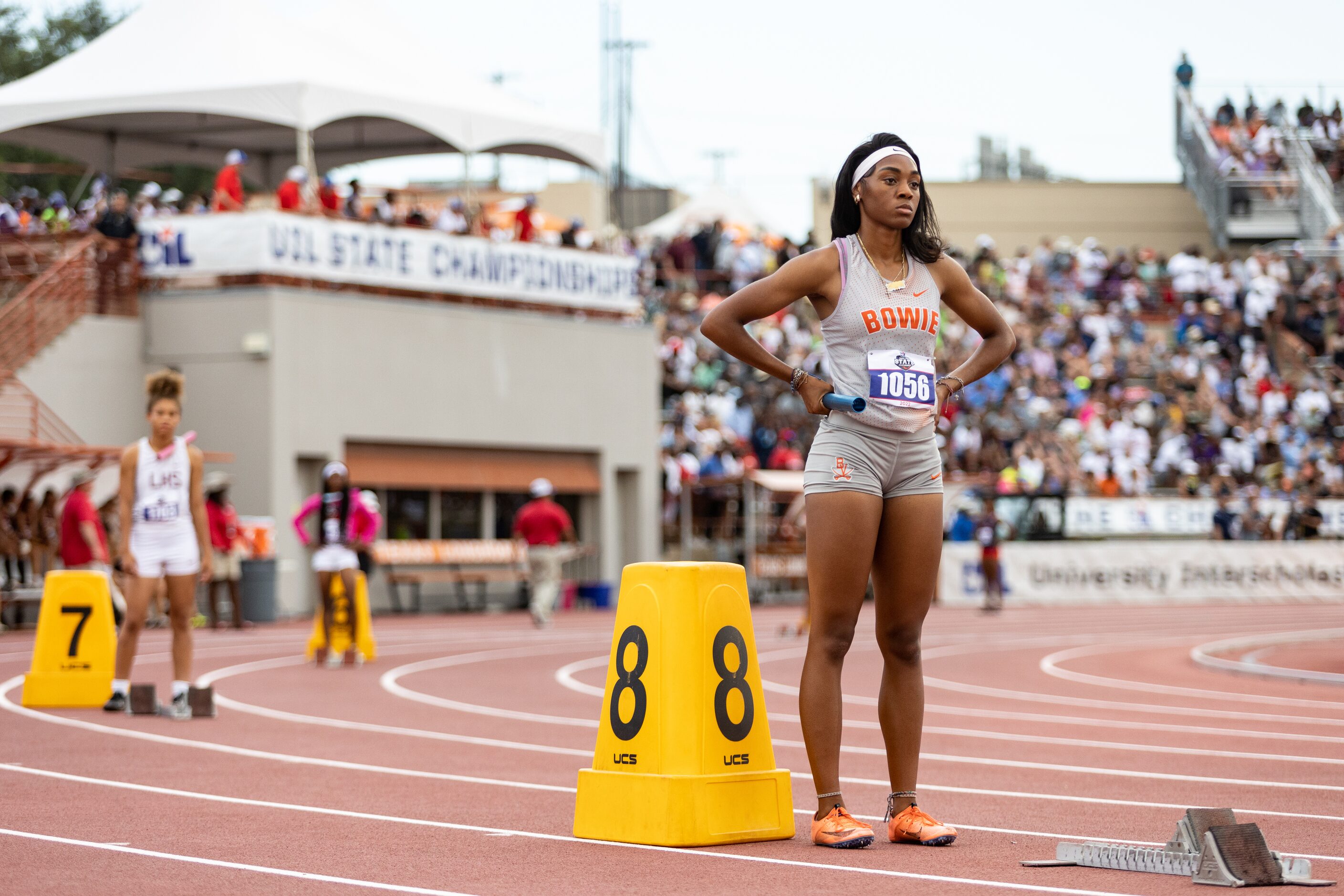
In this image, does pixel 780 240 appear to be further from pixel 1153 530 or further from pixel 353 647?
pixel 353 647

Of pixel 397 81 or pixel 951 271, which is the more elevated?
pixel 397 81

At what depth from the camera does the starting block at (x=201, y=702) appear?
12.8 meters

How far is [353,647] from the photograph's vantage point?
18922 mm

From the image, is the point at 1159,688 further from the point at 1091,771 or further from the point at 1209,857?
the point at 1209,857

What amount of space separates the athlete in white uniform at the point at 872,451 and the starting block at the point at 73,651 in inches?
307

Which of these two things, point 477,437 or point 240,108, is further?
point 477,437

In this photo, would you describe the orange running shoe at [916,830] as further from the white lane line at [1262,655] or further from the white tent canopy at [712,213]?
the white tent canopy at [712,213]

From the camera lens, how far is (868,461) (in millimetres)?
7250

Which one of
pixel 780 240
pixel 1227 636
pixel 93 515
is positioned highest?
pixel 780 240

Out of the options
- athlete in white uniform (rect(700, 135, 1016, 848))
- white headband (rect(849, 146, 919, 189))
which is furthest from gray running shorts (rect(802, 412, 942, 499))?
white headband (rect(849, 146, 919, 189))

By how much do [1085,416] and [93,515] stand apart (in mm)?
22422

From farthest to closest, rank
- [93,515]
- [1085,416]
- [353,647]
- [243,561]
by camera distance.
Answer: [1085,416], [243,561], [93,515], [353,647]

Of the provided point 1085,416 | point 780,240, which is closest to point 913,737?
point 1085,416

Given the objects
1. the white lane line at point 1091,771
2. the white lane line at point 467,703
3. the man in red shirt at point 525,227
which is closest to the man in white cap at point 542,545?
the white lane line at point 467,703
